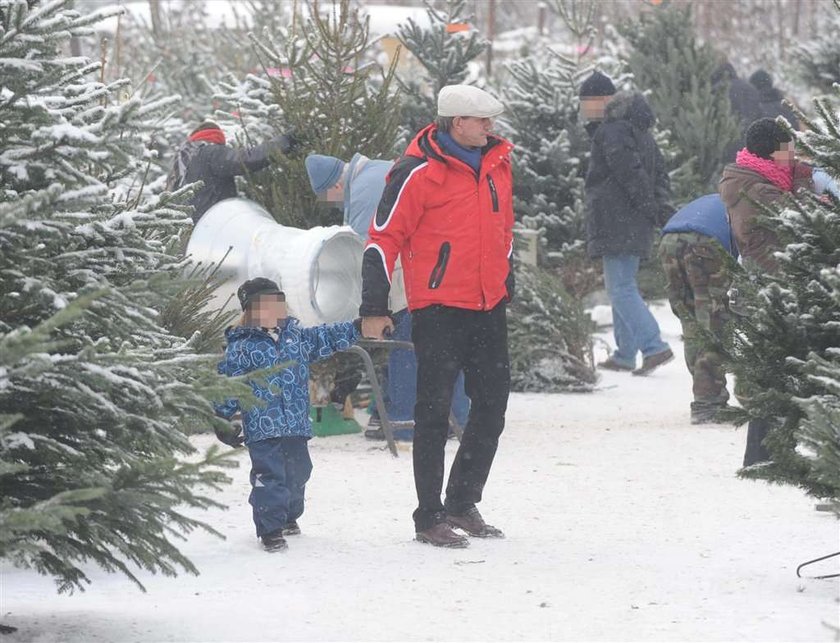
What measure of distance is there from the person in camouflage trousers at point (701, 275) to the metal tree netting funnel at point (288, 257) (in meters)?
1.89

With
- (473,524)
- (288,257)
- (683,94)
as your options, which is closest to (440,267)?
(473,524)

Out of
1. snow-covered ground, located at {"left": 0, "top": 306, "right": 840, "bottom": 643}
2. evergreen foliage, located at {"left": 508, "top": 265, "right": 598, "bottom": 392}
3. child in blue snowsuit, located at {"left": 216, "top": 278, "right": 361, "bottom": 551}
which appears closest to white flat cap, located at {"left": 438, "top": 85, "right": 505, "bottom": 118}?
child in blue snowsuit, located at {"left": 216, "top": 278, "right": 361, "bottom": 551}

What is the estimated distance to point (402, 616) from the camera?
5.18 m

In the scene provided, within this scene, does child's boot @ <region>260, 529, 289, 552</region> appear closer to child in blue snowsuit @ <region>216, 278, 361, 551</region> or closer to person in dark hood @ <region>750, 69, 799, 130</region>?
child in blue snowsuit @ <region>216, 278, 361, 551</region>

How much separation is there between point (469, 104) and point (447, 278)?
69cm

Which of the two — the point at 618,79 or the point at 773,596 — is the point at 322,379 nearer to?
the point at 773,596

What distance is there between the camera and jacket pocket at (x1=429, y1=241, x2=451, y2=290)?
630 centimetres

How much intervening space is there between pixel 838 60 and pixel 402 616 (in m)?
13.5

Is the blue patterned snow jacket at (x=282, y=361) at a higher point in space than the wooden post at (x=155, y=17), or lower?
lower

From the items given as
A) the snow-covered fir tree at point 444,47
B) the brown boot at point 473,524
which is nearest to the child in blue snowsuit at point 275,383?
the brown boot at point 473,524

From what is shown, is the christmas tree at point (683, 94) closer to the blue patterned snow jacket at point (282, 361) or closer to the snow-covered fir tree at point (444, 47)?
the snow-covered fir tree at point (444, 47)

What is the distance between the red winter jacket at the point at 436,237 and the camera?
6297 millimetres

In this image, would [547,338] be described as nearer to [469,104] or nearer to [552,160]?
[552,160]

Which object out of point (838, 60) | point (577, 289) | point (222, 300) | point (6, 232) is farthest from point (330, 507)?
point (838, 60)
